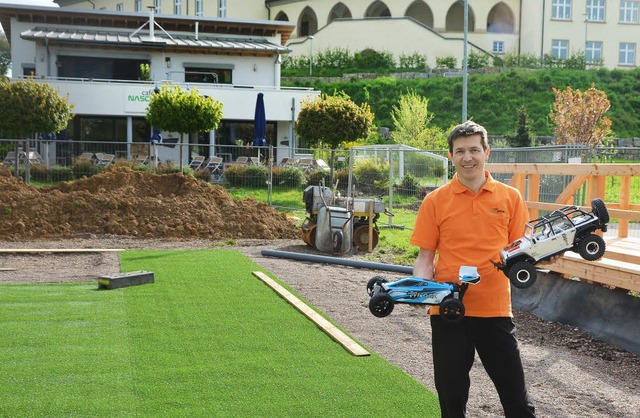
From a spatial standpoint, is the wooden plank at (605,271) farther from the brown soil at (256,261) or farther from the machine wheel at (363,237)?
the machine wheel at (363,237)

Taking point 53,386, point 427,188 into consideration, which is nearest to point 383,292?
point 53,386

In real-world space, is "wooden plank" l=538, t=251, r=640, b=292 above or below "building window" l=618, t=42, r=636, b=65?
below

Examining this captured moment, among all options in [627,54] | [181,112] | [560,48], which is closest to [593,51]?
[560,48]

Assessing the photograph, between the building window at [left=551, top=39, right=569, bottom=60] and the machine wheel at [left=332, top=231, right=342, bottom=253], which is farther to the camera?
the building window at [left=551, top=39, right=569, bottom=60]

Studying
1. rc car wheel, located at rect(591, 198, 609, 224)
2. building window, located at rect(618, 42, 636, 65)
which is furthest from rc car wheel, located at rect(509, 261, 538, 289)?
building window, located at rect(618, 42, 636, 65)

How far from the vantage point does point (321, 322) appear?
9.15 m

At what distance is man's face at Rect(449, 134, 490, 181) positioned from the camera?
14.8 ft

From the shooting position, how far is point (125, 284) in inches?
456

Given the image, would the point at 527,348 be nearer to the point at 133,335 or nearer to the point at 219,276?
the point at 133,335

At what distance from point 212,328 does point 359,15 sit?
60.2m

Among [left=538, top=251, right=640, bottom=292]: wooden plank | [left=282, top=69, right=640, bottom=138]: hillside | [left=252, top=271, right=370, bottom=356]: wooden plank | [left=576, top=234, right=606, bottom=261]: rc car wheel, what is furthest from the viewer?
[left=282, top=69, right=640, bottom=138]: hillside

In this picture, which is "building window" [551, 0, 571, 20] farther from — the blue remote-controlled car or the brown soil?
the blue remote-controlled car

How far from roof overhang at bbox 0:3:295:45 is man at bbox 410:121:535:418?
133ft

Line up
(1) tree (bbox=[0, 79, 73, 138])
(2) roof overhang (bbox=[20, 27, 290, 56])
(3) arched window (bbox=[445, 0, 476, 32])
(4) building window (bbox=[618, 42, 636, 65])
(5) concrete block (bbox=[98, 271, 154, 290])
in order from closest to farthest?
(5) concrete block (bbox=[98, 271, 154, 290]) < (1) tree (bbox=[0, 79, 73, 138]) < (2) roof overhang (bbox=[20, 27, 290, 56]) < (4) building window (bbox=[618, 42, 636, 65]) < (3) arched window (bbox=[445, 0, 476, 32])
